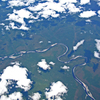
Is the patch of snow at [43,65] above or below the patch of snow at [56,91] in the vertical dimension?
above

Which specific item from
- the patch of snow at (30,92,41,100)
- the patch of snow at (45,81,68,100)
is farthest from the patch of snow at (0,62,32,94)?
the patch of snow at (45,81,68,100)

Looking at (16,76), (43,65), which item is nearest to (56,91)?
(43,65)

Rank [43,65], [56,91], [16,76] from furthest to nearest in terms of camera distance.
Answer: [43,65] < [16,76] < [56,91]

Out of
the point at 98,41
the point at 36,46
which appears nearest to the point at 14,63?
the point at 36,46

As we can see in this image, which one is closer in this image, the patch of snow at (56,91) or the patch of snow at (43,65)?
the patch of snow at (56,91)

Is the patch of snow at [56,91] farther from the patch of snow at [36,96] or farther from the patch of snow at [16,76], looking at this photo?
the patch of snow at [16,76]

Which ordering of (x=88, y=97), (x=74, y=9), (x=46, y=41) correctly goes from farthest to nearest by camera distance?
(x=74, y=9) < (x=46, y=41) < (x=88, y=97)

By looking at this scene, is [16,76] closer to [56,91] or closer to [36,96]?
[36,96]

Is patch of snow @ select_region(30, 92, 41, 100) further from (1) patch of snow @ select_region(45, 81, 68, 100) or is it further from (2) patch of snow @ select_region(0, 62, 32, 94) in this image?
(2) patch of snow @ select_region(0, 62, 32, 94)

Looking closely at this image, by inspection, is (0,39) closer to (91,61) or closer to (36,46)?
→ (36,46)

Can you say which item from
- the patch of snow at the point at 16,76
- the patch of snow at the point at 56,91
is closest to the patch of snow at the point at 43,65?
the patch of snow at the point at 16,76

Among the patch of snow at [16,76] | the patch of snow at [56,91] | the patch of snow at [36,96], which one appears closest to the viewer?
the patch of snow at [36,96]
